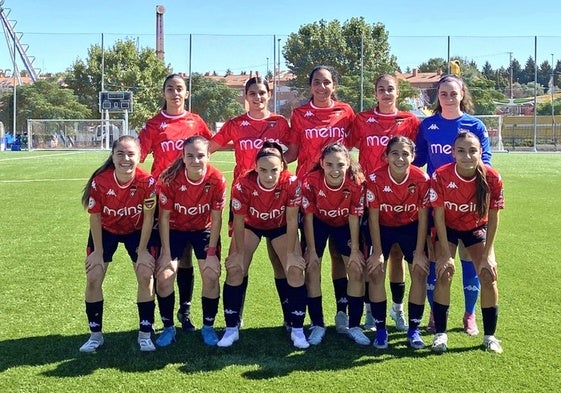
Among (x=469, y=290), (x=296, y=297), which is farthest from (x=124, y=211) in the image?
(x=469, y=290)

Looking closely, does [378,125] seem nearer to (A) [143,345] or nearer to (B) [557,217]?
(A) [143,345]

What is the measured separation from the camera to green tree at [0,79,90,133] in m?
43.6

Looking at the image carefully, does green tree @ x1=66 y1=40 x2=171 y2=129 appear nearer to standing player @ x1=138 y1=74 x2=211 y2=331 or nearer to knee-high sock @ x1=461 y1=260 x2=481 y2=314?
standing player @ x1=138 y1=74 x2=211 y2=331

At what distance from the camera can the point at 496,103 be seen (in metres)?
43.1

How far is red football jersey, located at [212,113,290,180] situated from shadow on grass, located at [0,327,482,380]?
137cm

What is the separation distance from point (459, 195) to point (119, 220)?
234cm

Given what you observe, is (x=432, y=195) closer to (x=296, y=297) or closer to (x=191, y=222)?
(x=296, y=297)

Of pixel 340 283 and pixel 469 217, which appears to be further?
pixel 340 283

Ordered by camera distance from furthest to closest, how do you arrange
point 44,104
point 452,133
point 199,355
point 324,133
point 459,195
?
1. point 44,104
2. point 324,133
3. point 452,133
4. point 459,195
5. point 199,355

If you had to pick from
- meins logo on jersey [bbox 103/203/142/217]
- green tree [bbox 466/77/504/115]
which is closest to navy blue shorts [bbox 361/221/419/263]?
meins logo on jersey [bbox 103/203/142/217]

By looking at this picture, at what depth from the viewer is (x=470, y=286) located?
440 centimetres

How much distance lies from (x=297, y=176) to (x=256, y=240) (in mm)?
597

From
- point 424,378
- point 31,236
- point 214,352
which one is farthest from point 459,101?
point 31,236

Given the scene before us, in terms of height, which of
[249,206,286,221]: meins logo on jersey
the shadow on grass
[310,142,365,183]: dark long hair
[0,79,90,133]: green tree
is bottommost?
the shadow on grass
